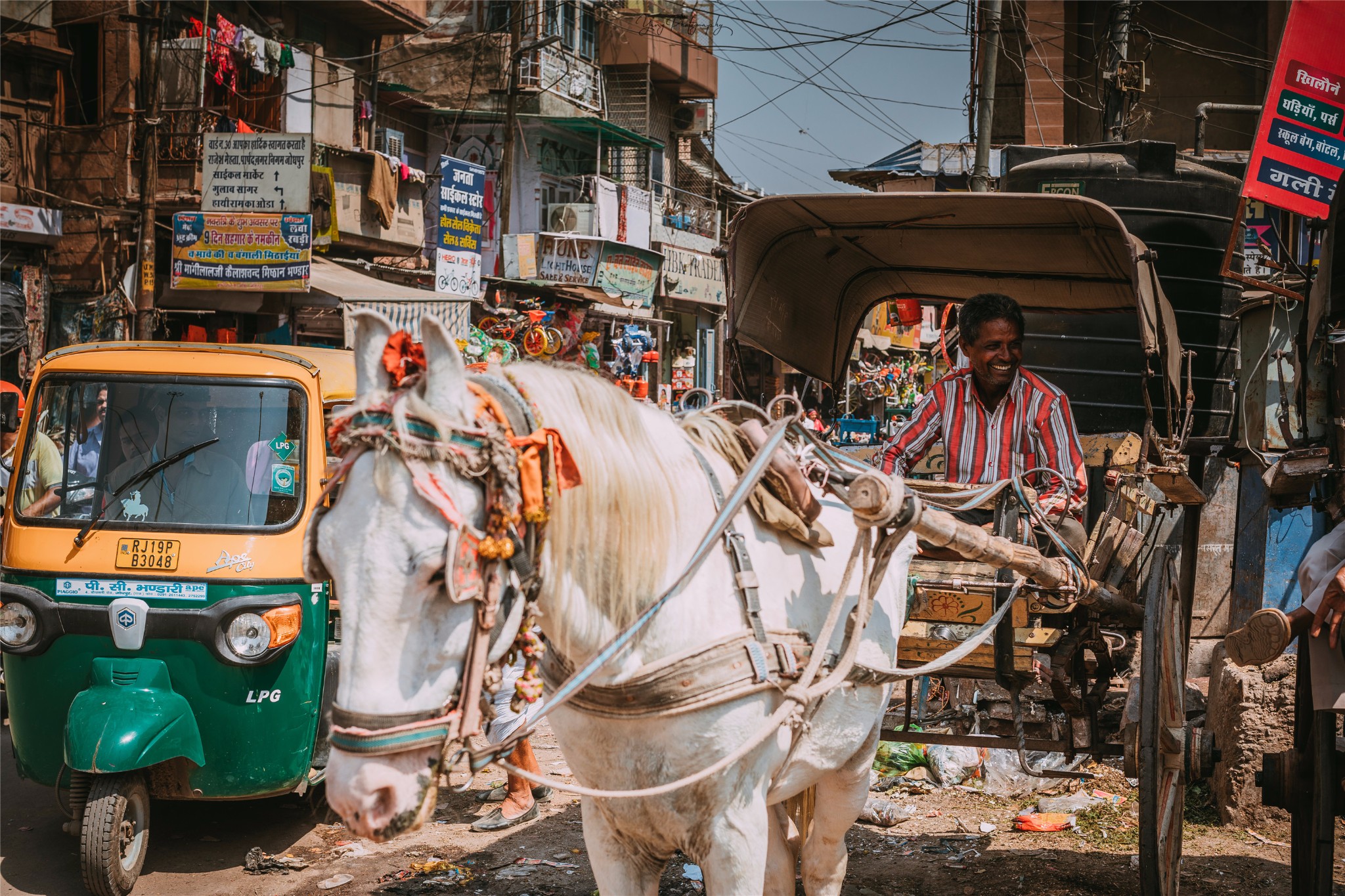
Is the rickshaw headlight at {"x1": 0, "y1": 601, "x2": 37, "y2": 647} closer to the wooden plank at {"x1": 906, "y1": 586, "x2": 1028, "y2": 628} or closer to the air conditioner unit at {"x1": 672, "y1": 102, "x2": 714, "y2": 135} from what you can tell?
the wooden plank at {"x1": 906, "y1": 586, "x2": 1028, "y2": 628}

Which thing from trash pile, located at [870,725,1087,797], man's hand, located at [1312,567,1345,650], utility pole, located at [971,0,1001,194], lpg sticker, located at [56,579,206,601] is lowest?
trash pile, located at [870,725,1087,797]

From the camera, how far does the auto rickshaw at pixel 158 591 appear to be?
4395 mm

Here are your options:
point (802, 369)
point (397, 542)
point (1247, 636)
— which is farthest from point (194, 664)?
point (1247, 636)

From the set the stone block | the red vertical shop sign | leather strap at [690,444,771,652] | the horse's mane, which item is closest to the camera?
the horse's mane

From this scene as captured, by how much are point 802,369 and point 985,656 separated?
6.35 feet

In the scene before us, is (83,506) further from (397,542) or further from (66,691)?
(397,542)

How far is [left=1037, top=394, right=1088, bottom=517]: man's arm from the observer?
12.8 ft

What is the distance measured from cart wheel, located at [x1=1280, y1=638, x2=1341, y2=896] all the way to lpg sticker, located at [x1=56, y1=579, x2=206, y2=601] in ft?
13.3

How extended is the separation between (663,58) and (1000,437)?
2657 centimetres

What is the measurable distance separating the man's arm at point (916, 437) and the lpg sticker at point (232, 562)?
2.61 metres

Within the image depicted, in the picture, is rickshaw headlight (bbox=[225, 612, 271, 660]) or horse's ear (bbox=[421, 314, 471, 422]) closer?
horse's ear (bbox=[421, 314, 471, 422])

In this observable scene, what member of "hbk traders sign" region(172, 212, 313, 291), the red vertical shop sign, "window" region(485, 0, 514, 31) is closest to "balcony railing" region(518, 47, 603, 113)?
"window" region(485, 0, 514, 31)

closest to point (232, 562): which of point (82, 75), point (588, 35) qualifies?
point (82, 75)

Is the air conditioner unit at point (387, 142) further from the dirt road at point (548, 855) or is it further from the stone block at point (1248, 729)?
the stone block at point (1248, 729)
